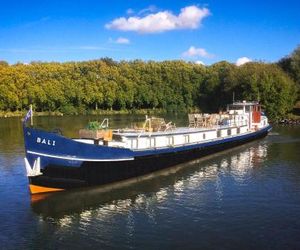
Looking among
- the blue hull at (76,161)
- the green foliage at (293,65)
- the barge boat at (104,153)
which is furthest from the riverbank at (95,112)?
the blue hull at (76,161)

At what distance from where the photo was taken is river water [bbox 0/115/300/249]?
25.7m

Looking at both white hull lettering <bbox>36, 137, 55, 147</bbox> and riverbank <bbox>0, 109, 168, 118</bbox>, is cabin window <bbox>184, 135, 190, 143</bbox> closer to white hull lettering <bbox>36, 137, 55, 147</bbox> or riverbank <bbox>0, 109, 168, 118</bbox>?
white hull lettering <bbox>36, 137, 55, 147</bbox>

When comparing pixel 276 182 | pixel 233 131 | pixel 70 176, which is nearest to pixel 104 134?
pixel 70 176

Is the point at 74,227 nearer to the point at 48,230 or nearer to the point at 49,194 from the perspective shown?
the point at 48,230

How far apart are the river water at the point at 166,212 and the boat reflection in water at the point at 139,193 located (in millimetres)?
74

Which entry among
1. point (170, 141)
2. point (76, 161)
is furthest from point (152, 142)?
point (76, 161)

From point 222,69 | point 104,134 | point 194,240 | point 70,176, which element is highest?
point 222,69

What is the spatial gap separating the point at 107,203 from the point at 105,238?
727 centimetres

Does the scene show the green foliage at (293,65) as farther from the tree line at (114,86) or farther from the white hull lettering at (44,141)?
the white hull lettering at (44,141)

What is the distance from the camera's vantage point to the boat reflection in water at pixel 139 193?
31.2 m

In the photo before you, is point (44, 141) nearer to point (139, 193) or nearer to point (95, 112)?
point (139, 193)

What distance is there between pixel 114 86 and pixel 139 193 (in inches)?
5315

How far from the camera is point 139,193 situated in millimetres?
36375

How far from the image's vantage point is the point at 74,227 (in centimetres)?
2817
